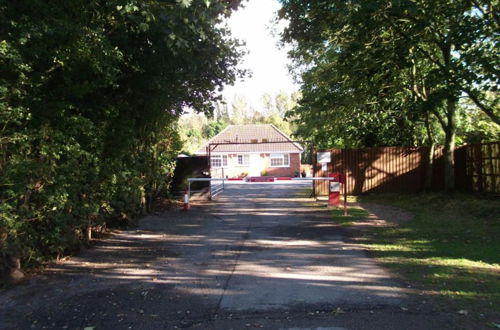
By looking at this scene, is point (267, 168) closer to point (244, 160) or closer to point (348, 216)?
point (244, 160)

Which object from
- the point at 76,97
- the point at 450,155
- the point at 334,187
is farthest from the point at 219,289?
the point at 450,155

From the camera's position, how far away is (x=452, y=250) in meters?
7.27

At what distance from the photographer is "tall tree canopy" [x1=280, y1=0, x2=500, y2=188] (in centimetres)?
1041

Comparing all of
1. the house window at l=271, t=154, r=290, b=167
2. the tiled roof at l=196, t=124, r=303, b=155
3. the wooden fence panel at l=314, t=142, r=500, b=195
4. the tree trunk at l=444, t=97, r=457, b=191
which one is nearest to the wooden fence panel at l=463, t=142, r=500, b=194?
the tree trunk at l=444, t=97, r=457, b=191

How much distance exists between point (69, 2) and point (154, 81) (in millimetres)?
2610

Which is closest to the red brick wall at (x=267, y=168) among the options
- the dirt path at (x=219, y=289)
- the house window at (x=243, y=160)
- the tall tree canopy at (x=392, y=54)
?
the house window at (x=243, y=160)

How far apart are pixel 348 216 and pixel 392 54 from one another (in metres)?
4.83

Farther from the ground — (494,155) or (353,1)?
(353,1)

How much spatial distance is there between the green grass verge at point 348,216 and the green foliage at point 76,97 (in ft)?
16.7

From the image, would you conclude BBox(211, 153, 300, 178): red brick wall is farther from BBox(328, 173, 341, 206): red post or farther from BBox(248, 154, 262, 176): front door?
BBox(328, 173, 341, 206): red post

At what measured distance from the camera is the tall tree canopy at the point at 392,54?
1041 centimetres

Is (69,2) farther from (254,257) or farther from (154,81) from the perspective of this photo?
(254,257)

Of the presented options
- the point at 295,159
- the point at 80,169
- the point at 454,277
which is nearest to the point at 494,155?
the point at 454,277

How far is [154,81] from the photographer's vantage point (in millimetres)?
8695
